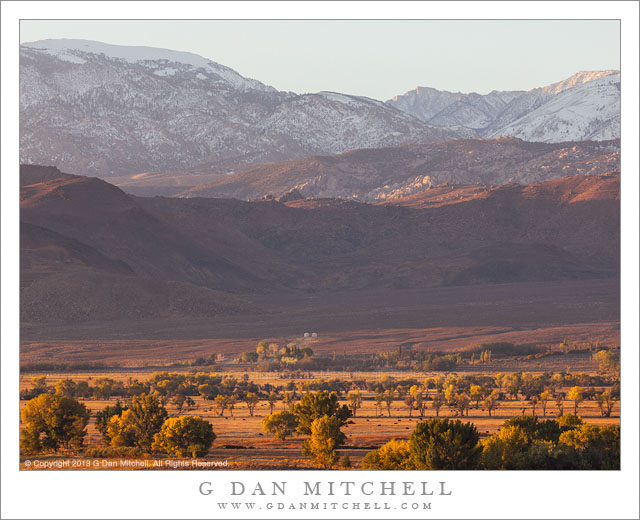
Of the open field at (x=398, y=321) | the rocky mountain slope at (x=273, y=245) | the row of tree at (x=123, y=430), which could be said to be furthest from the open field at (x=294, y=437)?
the rocky mountain slope at (x=273, y=245)

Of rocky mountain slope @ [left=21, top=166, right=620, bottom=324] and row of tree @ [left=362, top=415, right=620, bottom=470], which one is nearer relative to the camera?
row of tree @ [left=362, top=415, right=620, bottom=470]

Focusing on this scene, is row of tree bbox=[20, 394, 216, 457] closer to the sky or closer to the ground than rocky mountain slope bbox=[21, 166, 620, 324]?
closer to the ground

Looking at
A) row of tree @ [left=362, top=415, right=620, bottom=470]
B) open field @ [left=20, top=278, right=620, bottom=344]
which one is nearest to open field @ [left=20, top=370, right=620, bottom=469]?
row of tree @ [left=362, top=415, right=620, bottom=470]

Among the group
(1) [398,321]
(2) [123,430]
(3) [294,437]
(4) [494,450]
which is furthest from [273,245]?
(4) [494,450]

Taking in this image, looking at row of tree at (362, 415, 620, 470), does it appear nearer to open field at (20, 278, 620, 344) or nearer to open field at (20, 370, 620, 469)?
open field at (20, 370, 620, 469)

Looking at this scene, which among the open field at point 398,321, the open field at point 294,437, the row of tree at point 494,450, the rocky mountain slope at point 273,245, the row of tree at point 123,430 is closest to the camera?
the row of tree at point 494,450

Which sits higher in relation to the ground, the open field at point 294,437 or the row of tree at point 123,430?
the row of tree at point 123,430

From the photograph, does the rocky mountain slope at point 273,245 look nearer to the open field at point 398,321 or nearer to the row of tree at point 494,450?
the open field at point 398,321

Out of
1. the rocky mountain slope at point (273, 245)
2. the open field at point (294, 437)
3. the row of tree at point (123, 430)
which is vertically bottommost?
the open field at point (294, 437)
